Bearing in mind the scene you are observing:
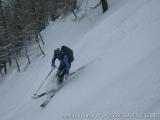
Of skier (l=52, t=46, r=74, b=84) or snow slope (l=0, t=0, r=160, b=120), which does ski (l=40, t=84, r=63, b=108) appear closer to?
snow slope (l=0, t=0, r=160, b=120)

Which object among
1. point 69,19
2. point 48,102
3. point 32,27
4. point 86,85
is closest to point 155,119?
point 86,85

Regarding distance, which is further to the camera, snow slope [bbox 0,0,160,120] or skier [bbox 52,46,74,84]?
skier [bbox 52,46,74,84]

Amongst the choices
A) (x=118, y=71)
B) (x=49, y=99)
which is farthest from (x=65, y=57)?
(x=118, y=71)

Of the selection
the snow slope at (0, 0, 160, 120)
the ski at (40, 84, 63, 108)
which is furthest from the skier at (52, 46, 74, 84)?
the ski at (40, 84, 63, 108)

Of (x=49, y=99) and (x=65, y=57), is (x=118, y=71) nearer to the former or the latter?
(x=65, y=57)

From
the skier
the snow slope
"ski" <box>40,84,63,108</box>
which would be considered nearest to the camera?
the snow slope

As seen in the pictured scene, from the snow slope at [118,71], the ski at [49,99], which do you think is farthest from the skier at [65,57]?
the ski at [49,99]

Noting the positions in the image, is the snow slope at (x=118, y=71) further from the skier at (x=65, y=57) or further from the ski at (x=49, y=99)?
the skier at (x=65, y=57)

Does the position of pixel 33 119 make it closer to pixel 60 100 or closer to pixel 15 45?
pixel 60 100

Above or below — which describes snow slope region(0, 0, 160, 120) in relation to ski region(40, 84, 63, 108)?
above

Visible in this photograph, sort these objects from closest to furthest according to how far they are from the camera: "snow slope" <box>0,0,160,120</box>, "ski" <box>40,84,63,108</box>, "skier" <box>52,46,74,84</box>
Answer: "snow slope" <box>0,0,160,120</box> → "skier" <box>52,46,74,84</box> → "ski" <box>40,84,63,108</box>

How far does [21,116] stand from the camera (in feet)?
44.3

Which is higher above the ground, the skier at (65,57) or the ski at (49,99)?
the skier at (65,57)

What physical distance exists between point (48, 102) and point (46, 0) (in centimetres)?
2847
